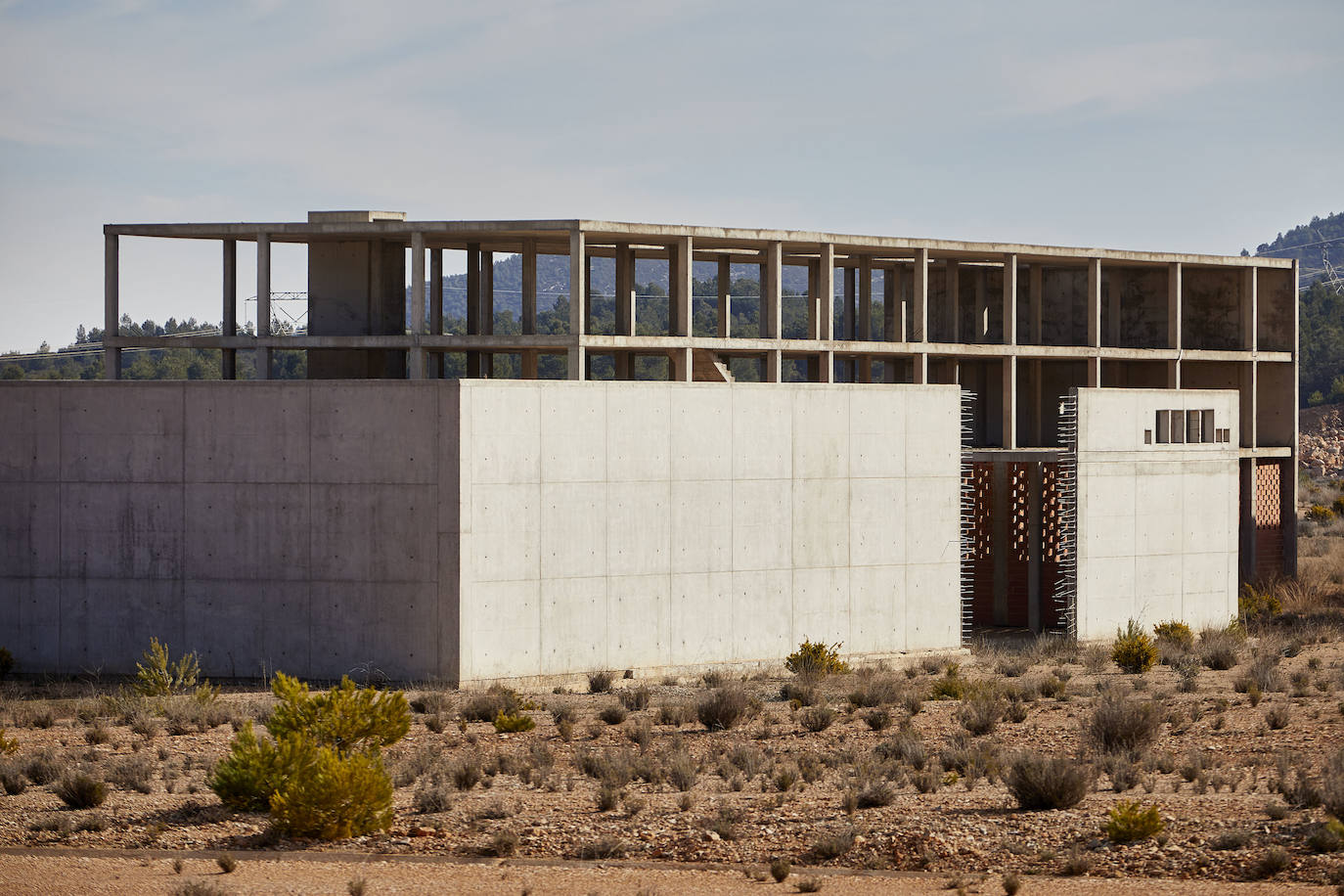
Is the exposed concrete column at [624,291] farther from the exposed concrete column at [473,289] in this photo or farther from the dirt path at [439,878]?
the dirt path at [439,878]

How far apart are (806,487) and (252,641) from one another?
1045 cm

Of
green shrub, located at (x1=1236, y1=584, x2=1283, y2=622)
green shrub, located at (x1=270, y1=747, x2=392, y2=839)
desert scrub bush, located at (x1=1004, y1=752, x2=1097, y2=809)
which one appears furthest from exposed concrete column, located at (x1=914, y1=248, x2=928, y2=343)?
green shrub, located at (x1=270, y1=747, x2=392, y2=839)

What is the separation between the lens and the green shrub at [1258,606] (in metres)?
36.2

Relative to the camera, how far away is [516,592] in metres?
24.0

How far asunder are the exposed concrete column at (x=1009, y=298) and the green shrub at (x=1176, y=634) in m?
7.50

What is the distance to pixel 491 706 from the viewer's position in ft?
68.4

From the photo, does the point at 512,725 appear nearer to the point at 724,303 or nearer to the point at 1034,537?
the point at 724,303

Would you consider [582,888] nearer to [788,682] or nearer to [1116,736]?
[1116,736]

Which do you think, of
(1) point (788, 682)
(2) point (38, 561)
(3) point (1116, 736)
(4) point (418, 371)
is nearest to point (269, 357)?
(4) point (418, 371)

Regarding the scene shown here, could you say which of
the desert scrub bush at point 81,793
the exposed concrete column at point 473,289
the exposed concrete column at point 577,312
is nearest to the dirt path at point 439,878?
the desert scrub bush at point 81,793

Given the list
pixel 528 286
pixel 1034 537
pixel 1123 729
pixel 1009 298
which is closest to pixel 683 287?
pixel 528 286

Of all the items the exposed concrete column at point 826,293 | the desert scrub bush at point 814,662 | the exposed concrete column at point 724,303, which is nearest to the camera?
the desert scrub bush at point 814,662

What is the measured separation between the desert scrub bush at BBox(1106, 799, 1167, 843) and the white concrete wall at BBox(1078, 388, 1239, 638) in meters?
17.9

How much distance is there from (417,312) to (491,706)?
36.8 feet
